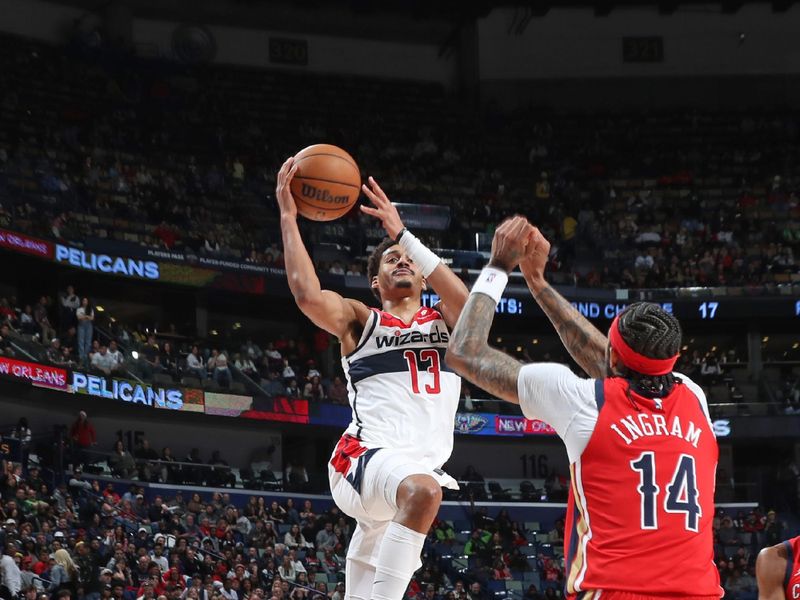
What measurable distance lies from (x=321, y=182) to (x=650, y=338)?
14.5ft

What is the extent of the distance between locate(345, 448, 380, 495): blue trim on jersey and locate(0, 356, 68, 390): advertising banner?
1832 centimetres

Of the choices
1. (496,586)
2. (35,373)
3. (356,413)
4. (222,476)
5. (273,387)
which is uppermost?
(35,373)

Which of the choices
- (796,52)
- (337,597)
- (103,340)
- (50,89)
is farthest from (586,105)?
(337,597)

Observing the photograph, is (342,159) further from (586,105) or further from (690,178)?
(586,105)

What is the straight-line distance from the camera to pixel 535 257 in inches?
217

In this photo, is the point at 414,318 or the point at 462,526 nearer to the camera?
the point at 414,318

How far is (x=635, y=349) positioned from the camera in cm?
445

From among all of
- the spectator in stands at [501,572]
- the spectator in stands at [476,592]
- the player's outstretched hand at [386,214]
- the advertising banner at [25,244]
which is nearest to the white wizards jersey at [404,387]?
the player's outstretched hand at [386,214]

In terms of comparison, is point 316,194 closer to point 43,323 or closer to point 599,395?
point 599,395

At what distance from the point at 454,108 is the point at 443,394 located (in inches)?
1318

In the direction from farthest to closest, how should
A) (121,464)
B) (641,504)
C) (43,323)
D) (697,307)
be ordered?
(697,307) < (43,323) < (121,464) < (641,504)

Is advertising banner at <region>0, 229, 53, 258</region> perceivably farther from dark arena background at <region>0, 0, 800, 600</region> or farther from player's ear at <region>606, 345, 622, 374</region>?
player's ear at <region>606, 345, 622, 374</region>

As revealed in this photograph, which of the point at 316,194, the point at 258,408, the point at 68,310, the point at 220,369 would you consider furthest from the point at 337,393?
the point at 316,194

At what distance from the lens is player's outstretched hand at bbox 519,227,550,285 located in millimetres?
5336
